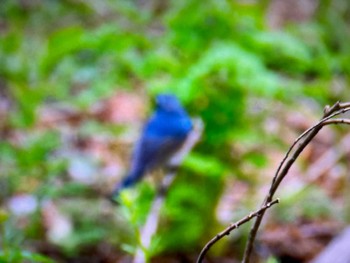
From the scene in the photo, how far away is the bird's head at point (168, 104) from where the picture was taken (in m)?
2.90

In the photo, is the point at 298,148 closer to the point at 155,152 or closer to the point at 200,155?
the point at 200,155

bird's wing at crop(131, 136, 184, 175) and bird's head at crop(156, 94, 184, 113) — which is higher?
bird's head at crop(156, 94, 184, 113)

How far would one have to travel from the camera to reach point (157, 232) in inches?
106

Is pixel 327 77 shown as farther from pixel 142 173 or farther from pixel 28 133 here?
pixel 28 133

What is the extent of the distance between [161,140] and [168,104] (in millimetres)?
204

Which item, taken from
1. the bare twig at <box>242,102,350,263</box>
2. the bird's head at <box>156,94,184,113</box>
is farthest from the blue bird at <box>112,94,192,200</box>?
the bare twig at <box>242,102,350,263</box>

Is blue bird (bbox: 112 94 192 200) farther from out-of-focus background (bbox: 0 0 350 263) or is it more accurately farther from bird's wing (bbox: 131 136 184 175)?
out-of-focus background (bbox: 0 0 350 263)

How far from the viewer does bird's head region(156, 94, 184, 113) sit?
290 centimetres

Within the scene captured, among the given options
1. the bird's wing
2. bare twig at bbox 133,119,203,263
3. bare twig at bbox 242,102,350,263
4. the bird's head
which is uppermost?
the bird's head

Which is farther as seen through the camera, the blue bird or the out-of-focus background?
the blue bird

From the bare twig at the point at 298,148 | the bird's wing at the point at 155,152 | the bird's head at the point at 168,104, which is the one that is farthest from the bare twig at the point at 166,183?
the bare twig at the point at 298,148

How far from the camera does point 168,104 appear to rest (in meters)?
3.00

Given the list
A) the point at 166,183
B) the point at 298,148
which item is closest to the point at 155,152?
the point at 166,183

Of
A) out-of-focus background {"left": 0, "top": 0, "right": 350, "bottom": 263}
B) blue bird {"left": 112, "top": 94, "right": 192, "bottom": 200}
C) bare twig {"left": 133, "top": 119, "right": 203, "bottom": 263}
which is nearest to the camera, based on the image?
bare twig {"left": 133, "top": 119, "right": 203, "bottom": 263}
